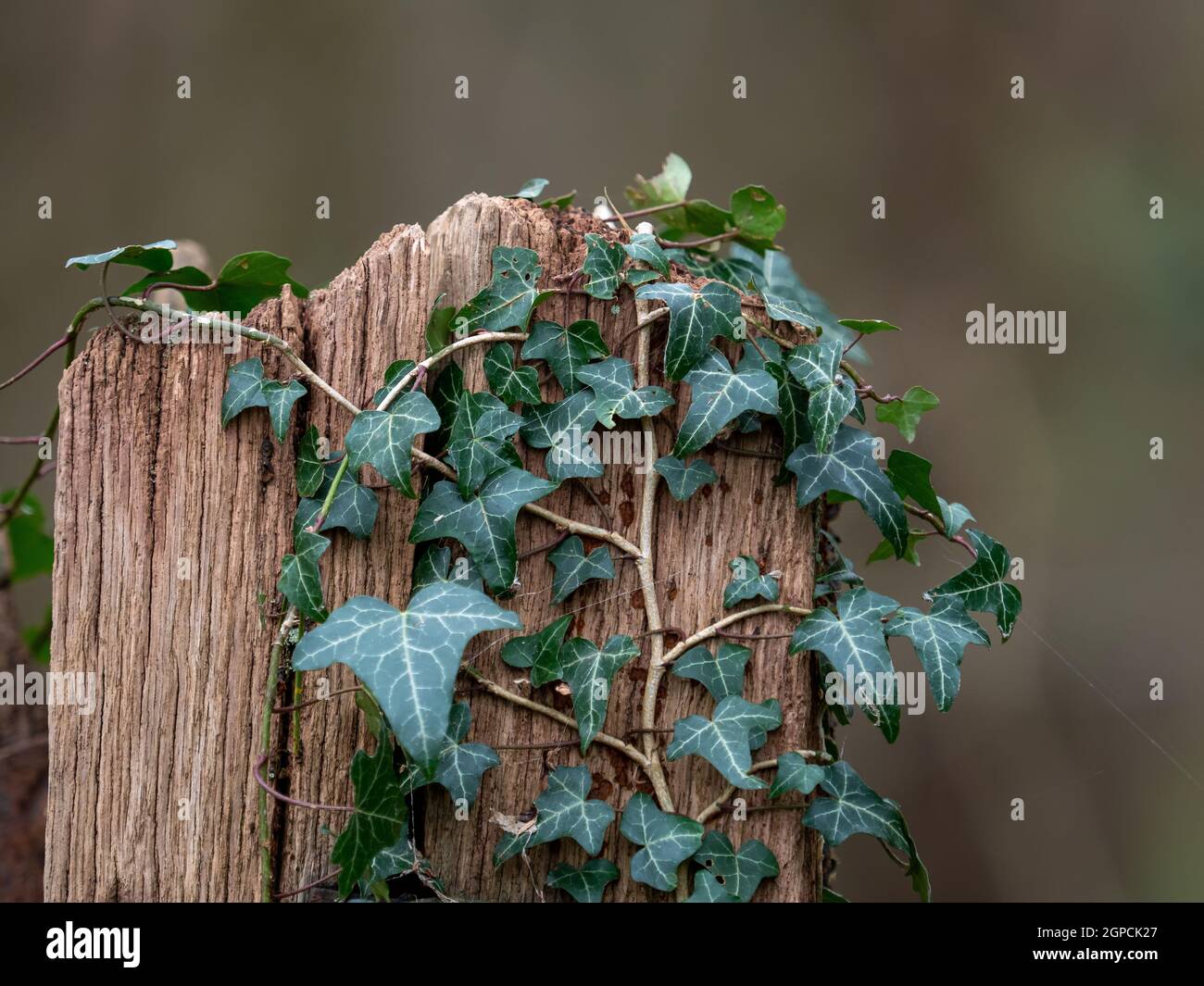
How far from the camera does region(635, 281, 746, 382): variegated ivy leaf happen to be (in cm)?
120

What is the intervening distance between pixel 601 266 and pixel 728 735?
26.1 inches

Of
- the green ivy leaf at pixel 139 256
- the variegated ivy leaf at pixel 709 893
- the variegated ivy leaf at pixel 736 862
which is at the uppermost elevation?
the green ivy leaf at pixel 139 256

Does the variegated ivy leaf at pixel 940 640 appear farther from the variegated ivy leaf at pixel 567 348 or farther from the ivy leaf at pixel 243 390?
the ivy leaf at pixel 243 390

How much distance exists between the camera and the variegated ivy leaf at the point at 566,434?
1.22m

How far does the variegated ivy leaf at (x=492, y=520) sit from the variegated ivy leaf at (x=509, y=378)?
106mm

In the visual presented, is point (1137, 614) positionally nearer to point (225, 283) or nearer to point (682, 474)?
point (682, 474)

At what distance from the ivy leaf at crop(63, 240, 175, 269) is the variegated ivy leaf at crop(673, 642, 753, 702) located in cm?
93

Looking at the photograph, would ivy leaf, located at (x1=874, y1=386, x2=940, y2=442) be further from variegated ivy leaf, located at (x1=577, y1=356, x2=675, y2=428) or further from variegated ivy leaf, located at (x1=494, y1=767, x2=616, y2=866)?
variegated ivy leaf, located at (x1=494, y1=767, x2=616, y2=866)

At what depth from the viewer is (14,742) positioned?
7.07ft

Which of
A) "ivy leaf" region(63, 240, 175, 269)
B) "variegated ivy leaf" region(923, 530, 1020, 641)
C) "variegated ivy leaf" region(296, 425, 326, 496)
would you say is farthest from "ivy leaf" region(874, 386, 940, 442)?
"ivy leaf" region(63, 240, 175, 269)

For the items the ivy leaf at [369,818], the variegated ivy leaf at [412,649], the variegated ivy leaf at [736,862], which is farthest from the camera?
the variegated ivy leaf at [736,862]

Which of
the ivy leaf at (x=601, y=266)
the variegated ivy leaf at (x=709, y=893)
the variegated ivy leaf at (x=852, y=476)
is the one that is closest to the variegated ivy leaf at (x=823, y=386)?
the variegated ivy leaf at (x=852, y=476)

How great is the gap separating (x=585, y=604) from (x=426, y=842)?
396 millimetres

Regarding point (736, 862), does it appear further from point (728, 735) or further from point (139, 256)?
point (139, 256)
